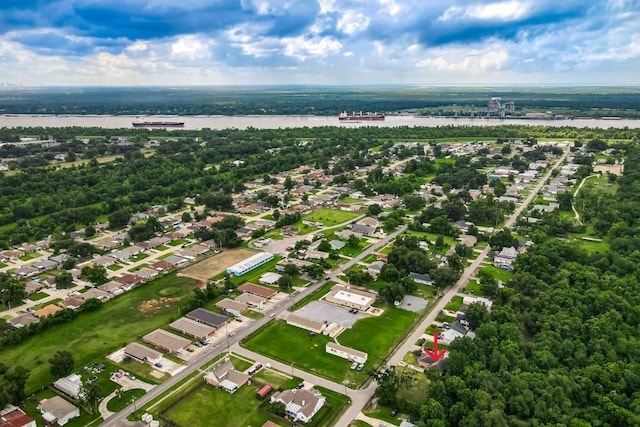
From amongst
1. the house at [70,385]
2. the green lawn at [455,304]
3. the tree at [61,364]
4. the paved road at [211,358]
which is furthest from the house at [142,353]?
the green lawn at [455,304]

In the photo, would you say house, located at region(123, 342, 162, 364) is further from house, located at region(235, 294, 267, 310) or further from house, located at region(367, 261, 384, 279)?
house, located at region(367, 261, 384, 279)

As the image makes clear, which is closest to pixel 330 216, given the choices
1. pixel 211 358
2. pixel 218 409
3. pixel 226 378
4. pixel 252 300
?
pixel 252 300

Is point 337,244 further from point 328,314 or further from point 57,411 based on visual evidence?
point 57,411

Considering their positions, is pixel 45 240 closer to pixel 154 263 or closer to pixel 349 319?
pixel 154 263

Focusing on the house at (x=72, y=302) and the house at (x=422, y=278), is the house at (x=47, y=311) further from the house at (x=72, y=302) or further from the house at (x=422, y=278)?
the house at (x=422, y=278)

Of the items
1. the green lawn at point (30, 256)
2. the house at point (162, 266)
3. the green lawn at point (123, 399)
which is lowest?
the green lawn at point (123, 399)

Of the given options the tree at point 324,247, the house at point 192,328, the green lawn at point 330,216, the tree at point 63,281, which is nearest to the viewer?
the house at point 192,328
